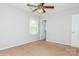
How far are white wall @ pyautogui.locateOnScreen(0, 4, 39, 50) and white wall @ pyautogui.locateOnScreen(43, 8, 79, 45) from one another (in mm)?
1575

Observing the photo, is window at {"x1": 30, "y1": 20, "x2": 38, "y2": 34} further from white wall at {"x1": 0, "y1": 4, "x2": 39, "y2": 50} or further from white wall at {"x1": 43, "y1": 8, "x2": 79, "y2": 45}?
white wall at {"x1": 43, "y1": 8, "x2": 79, "y2": 45}

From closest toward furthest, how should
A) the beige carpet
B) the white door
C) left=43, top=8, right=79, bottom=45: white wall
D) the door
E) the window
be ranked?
the beige carpet < the white door < left=43, top=8, right=79, bottom=45: white wall < the window < the door

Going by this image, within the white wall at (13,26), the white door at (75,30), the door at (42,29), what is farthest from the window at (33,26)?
the white door at (75,30)

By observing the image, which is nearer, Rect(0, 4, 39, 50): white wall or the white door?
Rect(0, 4, 39, 50): white wall

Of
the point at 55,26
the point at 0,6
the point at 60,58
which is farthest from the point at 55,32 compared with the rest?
the point at 60,58

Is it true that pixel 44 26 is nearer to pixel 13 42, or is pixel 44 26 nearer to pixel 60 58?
pixel 13 42

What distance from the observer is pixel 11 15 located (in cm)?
468

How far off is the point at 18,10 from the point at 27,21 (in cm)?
108

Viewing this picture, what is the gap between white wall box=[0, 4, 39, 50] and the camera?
13.9 feet

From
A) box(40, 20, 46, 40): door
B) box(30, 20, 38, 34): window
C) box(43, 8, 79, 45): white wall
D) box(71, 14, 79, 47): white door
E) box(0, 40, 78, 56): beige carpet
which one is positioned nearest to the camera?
box(0, 40, 78, 56): beige carpet

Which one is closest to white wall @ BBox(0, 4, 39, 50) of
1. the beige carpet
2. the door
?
the beige carpet

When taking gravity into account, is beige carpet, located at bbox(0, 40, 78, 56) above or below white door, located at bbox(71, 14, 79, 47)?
below

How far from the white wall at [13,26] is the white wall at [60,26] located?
1575mm

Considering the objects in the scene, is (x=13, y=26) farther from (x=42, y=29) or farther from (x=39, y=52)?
(x=42, y=29)
